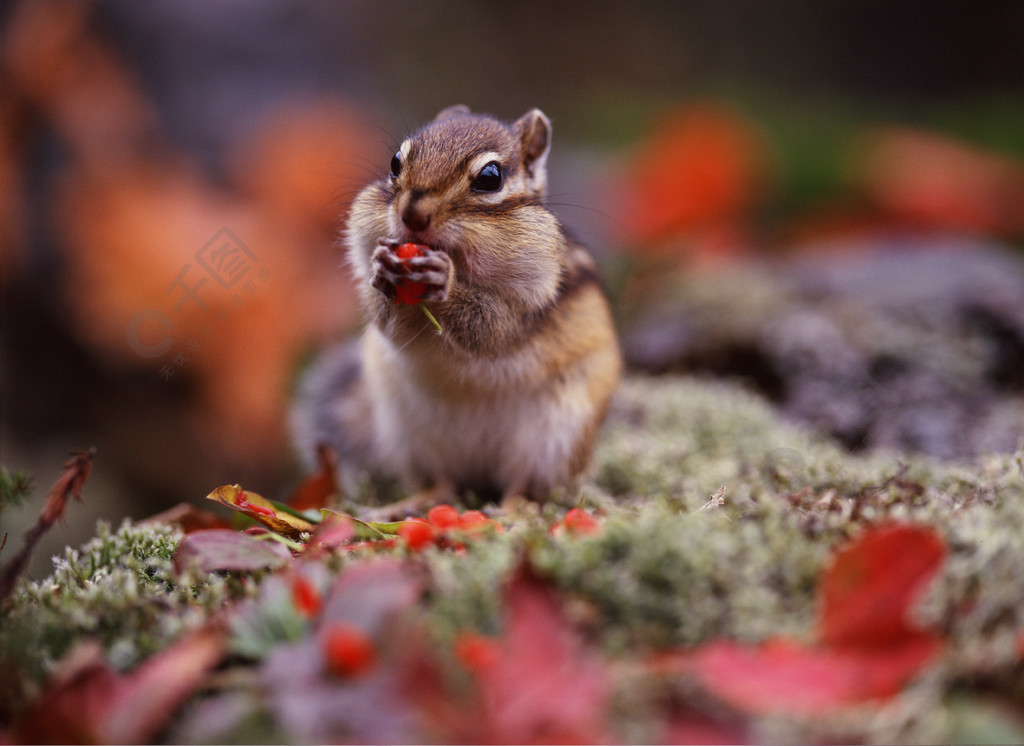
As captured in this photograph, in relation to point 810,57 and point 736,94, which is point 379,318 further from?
point 810,57

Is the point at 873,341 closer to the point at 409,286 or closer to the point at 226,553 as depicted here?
the point at 409,286

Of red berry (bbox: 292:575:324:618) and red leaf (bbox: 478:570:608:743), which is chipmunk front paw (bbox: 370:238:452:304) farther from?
red leaf (bbox: 478:570:608:743)

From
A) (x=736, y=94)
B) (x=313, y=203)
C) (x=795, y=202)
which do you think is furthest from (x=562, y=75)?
(x=313, y=203)

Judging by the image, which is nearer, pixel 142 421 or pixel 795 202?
pixel 142 421

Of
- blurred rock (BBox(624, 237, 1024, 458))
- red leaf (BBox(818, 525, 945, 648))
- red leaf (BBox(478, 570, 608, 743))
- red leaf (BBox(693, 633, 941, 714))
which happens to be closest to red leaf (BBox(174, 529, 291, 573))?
red leaf (BBox(478, 570, 608, 743))

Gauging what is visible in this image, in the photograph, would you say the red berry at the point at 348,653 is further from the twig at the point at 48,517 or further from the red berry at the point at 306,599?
the twig at the point at 48,517
